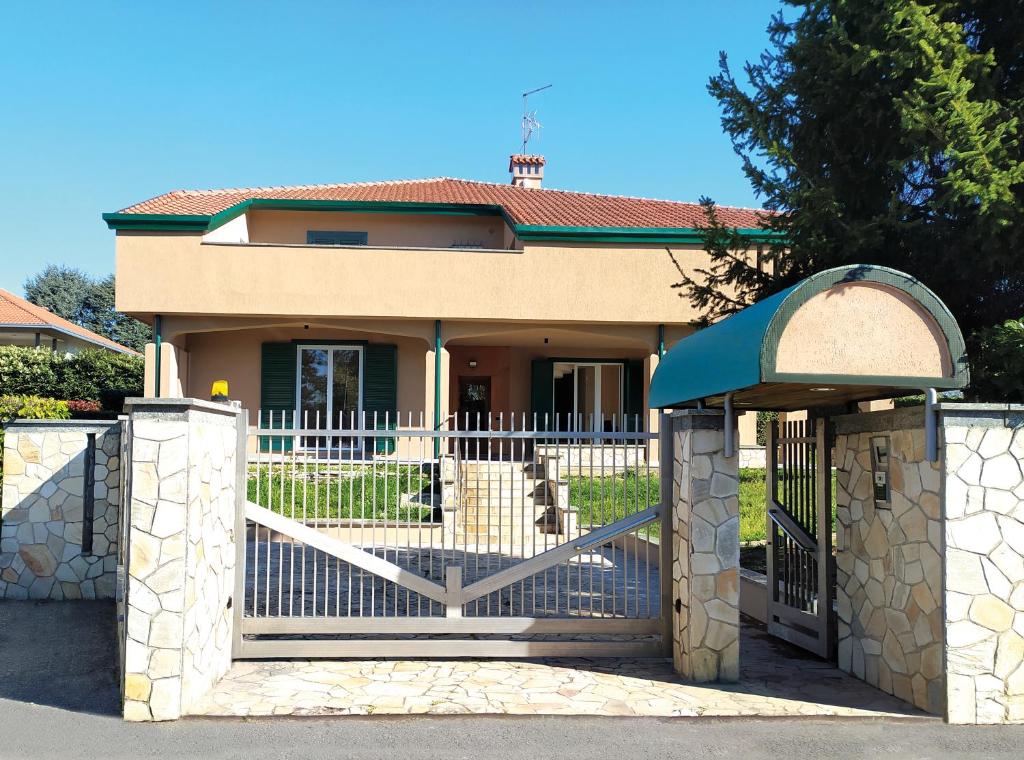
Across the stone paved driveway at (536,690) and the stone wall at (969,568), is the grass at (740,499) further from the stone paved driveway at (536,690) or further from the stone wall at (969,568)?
the stone wall at (969,568)

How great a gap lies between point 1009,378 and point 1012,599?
2.05 meters

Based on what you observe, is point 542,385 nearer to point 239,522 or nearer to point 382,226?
point 382,226

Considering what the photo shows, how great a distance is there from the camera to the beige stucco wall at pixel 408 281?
18297mm

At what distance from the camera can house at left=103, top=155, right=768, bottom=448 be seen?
1834 centimetres

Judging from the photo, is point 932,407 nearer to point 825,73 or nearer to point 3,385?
point 825,73

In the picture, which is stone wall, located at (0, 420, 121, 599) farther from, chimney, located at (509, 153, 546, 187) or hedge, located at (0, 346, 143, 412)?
chimney, located at (509, 153, 546, 187)

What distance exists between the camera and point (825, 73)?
814 centimetres

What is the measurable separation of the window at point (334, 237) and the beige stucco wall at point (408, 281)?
348 cm

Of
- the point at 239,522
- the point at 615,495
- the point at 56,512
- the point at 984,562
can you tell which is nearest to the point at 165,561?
the point at 239,522

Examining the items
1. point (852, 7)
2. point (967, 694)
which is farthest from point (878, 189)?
point (967, 694)

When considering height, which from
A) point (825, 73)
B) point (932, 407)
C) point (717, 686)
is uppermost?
point (825, 73)

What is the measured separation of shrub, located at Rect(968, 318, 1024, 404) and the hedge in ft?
67.2

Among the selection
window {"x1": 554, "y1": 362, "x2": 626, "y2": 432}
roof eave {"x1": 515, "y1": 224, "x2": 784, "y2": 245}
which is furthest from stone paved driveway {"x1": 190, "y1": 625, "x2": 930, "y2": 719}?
window {"x1": 554, "y1": 362, "x2": 626, "y2": 432}

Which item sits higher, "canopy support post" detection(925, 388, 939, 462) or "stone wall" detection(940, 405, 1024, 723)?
"canopy support post" detection(925, 388, 939, 462)
